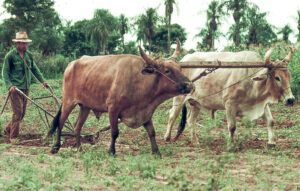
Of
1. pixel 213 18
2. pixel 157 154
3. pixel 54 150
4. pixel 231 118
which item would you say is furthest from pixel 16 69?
pixel 213 18

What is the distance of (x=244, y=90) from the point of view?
7.20 m

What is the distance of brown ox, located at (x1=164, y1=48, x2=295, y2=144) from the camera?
22.8ft

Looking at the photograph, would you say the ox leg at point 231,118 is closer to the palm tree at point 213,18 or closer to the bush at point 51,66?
the bush at point 51,66

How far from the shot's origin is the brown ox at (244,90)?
6949mm

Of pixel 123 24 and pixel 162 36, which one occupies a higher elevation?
pixel 123 24

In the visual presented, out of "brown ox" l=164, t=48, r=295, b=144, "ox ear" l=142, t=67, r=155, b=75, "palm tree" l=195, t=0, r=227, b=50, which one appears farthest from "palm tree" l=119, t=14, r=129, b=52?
"ox ear" l=142, t=67, r=155, b=75

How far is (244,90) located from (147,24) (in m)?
42.5

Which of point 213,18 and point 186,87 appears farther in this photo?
point 213,18

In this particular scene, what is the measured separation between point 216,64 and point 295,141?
235 cm

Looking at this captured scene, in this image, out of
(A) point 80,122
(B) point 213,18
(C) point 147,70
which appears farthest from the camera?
(B) point 213,18

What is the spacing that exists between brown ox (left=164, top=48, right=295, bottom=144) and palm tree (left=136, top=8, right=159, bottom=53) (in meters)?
40.8

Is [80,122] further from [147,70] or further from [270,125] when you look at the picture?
[270,125]

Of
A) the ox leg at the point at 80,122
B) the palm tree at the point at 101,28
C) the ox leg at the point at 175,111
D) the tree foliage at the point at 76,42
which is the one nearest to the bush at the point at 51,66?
the ox leg at the point at 175,111

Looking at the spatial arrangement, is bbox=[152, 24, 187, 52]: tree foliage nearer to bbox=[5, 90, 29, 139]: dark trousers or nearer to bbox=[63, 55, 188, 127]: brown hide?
bbox=[5, 90, 29, 139]: dark trousers
